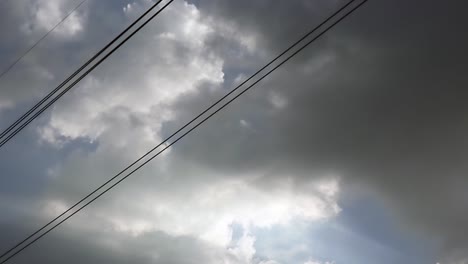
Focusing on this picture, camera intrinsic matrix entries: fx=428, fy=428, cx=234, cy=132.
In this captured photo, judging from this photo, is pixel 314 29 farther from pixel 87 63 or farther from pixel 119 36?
pixel 87 63

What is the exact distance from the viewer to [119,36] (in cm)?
1827

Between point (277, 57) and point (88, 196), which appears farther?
point (88, 196)

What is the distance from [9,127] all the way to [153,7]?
551 inches

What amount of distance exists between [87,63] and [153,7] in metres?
4.48

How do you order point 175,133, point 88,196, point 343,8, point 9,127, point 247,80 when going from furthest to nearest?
1. point 9,127
2. point 88,196
3. point 175,133
4. point 247,80
5. point 343,8

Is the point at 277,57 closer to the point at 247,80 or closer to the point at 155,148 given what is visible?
the point at 247,80

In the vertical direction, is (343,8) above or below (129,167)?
above

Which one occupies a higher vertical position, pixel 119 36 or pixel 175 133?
pixel 119 36

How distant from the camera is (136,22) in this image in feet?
58.4

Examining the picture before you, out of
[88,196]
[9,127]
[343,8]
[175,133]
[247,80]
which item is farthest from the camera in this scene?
[9,127]

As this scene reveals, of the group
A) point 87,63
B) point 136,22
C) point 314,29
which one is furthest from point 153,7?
point 314,29

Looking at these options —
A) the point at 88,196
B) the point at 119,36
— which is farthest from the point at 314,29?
the point at 88,196

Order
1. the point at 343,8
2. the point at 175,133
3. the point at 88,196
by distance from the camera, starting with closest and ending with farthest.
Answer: the point at 343,8 → the point at 175,133 → the point at 88,196

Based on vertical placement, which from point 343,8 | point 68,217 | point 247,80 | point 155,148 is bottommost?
point 68,217
